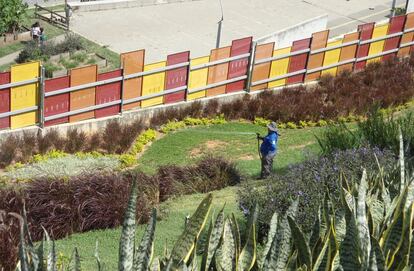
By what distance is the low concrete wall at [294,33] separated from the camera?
2295 cm

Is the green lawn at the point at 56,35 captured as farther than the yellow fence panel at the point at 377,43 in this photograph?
Yes

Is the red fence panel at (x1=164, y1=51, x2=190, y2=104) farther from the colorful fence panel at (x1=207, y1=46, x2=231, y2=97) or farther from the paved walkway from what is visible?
the paved walkway

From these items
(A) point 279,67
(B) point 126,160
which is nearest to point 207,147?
(B) point 126,160

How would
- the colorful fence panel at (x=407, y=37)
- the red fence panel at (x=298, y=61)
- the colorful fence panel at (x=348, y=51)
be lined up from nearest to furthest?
the red fence panel at (x=298, y=61) → the colorful fence panel at (x=348, y=51) → the colorful fence panel at (x=407, y=37)

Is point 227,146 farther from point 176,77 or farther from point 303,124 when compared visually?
point 303,124

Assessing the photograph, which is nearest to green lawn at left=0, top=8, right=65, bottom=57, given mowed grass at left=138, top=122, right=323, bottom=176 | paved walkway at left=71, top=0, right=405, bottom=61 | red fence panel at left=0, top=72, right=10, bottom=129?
paved walkway at left=71, top=0, right=405, bottom=61

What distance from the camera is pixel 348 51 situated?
21250 mm

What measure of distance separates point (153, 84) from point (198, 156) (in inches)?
106

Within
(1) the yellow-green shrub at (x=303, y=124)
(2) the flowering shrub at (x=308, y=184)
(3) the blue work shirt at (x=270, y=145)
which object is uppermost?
(2) the flowering shrub at (x=308, y=184)

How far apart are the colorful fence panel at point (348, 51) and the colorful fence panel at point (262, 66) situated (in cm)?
278

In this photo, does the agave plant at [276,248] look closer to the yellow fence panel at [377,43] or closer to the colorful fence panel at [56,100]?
the colorful fence panel at [56,100]

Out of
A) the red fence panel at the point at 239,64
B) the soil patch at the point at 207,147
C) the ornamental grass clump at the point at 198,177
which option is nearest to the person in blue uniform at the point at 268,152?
the ornamental grass clump at the point at 198,177

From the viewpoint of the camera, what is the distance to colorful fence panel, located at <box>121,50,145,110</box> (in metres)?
16.7

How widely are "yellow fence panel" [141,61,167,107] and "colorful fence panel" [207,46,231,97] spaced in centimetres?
146
